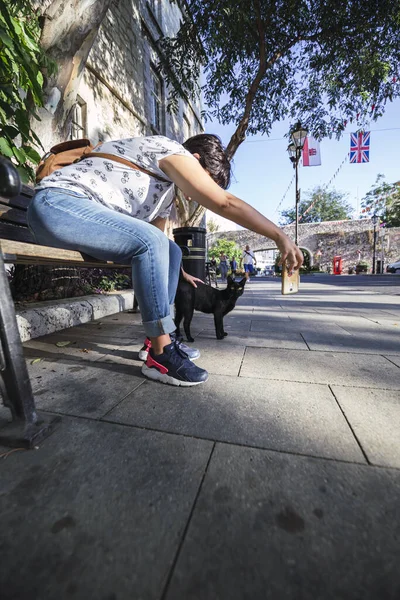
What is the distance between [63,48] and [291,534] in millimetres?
4509

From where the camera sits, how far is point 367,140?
14.8 metres

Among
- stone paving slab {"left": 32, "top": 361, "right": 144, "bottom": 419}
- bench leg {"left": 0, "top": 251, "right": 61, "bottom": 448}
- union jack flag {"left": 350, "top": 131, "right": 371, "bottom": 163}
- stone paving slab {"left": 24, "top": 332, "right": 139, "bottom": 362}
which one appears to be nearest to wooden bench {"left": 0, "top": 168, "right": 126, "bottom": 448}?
bench leg {"left": 0, "top": 251, "right": 61, "bottom": 448}

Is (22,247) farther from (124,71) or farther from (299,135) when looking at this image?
(299,135)

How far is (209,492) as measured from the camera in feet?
2.55

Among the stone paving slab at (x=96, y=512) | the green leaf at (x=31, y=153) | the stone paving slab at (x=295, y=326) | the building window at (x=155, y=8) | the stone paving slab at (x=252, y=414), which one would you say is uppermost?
the building window at (x=155, y=8)

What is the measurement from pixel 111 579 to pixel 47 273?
3.51 meters

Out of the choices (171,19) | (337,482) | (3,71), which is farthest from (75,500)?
(171,19)

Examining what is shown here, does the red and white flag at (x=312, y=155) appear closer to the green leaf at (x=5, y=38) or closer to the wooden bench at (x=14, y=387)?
the green leaf at (x=5, y=38)

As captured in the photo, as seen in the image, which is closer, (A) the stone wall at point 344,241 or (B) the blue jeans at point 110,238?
(B) the blue jeans at point 110,238

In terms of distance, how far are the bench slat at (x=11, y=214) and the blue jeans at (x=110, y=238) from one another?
26.7 inches

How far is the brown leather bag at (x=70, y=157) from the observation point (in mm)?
1547

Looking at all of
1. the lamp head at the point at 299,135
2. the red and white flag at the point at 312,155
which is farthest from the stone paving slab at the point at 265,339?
the red and white flag at the point at 312,155

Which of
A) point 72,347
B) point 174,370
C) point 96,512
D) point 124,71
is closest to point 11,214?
point 72,347

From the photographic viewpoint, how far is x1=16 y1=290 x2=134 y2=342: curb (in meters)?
2.35
